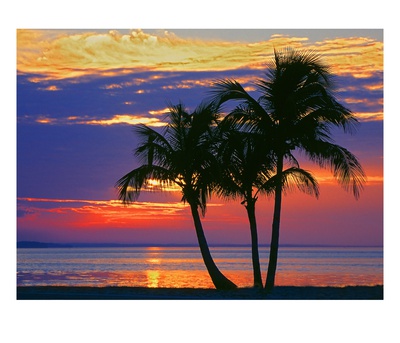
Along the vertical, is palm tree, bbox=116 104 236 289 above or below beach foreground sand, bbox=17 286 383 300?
above

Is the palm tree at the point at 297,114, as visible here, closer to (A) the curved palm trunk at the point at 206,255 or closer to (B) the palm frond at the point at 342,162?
(B) the palm frond at the point at 342,162

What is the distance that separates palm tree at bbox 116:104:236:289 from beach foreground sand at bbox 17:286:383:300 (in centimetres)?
138

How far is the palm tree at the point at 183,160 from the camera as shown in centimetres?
2298

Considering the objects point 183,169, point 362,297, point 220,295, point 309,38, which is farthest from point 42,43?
point 362,297

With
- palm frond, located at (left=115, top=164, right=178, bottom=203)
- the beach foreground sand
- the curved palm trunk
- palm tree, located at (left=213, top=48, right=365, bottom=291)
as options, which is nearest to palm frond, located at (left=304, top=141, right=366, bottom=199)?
palm tree, located at (left=213, top=48, right=365, bottom=291)

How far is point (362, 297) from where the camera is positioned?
69.6 ft

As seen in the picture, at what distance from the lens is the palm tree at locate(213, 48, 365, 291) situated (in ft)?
72.2

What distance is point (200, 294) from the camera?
72.0 ft

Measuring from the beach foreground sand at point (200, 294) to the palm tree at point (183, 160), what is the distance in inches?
54.1

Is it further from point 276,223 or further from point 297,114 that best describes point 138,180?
point 297,114

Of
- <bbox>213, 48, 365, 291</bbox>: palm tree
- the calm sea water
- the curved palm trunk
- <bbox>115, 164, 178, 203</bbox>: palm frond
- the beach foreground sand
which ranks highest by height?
<bbox>213, 48, 365, 291</bbox>: palm tree

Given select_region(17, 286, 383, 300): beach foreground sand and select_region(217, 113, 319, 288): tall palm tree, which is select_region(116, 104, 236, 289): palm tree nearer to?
select_region(217, 113, 319, 288): tall palm tree
